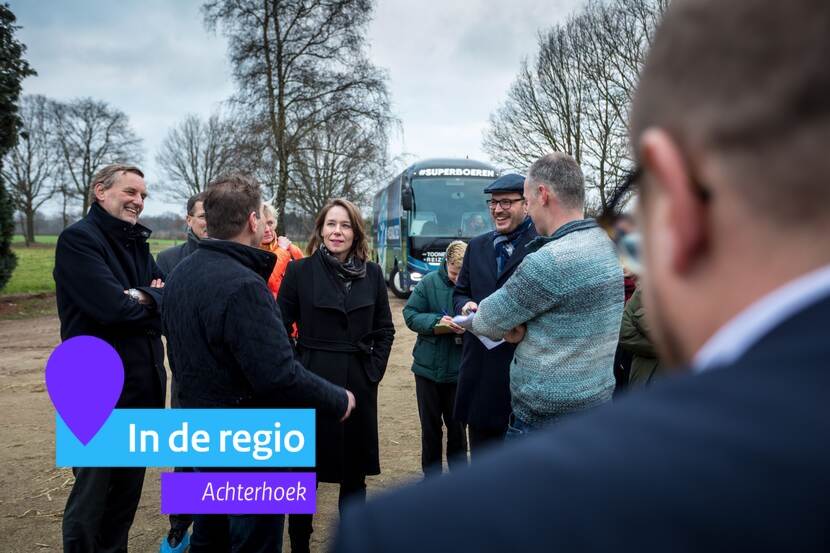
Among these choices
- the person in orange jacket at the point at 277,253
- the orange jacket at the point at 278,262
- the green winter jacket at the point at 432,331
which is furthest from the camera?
the orange jacket at the point at 278,262

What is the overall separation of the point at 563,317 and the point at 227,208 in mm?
1525

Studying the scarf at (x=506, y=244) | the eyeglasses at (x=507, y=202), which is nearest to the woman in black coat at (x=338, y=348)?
the scarf at (x=506, y=244)

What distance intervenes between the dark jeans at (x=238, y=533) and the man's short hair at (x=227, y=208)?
49.7 inches

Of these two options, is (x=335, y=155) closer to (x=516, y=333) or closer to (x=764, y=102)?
(x=516, y=333)

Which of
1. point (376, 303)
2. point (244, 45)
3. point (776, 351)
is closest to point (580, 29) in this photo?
point (244, 45)

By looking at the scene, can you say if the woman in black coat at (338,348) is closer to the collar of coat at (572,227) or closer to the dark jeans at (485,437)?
the dark jeans at (485,437)

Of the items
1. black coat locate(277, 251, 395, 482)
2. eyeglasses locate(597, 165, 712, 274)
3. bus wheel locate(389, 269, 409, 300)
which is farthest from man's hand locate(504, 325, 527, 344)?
bus wheel locate(389, 269, 409, 300)

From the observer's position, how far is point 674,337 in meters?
0.62

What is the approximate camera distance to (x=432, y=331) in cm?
414

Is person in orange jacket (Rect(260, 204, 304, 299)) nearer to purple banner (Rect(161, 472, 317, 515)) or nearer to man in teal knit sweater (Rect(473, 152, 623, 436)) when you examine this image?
purple banner (Rect(161, 472, 317, 515))

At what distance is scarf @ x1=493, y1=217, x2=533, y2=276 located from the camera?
3486mm

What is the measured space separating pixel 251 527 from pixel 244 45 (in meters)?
21.4

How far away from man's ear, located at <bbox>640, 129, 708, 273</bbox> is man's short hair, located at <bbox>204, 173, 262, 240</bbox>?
2.29 m

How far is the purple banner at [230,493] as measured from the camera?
2.66 metres
